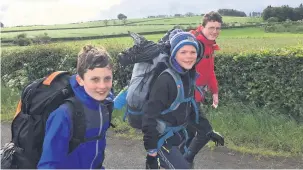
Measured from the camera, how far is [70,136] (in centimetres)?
270

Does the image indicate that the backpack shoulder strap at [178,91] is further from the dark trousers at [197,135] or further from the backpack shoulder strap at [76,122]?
the backpack shoulder strap at [76,122]

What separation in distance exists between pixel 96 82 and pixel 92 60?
0.15m

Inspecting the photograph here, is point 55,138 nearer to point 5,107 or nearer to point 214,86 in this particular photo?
point 214,86

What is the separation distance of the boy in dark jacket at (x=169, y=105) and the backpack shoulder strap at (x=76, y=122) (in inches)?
33.2

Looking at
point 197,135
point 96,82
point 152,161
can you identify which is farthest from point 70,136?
point 197,135

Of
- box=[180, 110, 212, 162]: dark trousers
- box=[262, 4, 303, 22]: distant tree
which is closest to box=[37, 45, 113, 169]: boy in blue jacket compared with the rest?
box=[180, 110, 212, 162]: dark trousers

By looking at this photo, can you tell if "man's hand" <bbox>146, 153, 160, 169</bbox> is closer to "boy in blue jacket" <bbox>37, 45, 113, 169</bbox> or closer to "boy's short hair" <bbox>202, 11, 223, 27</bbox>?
"boy in blue jacket" <bbox>37, 45, 113, 169</bbox>

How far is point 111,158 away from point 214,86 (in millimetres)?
1890

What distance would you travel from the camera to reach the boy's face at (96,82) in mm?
2816

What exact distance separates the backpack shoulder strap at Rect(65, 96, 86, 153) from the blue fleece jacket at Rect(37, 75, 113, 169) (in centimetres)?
3

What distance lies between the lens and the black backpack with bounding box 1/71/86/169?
2641 mm

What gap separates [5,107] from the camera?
9.20m

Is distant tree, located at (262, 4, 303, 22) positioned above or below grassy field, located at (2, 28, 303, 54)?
below

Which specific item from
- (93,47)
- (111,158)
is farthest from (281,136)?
(93,47)
